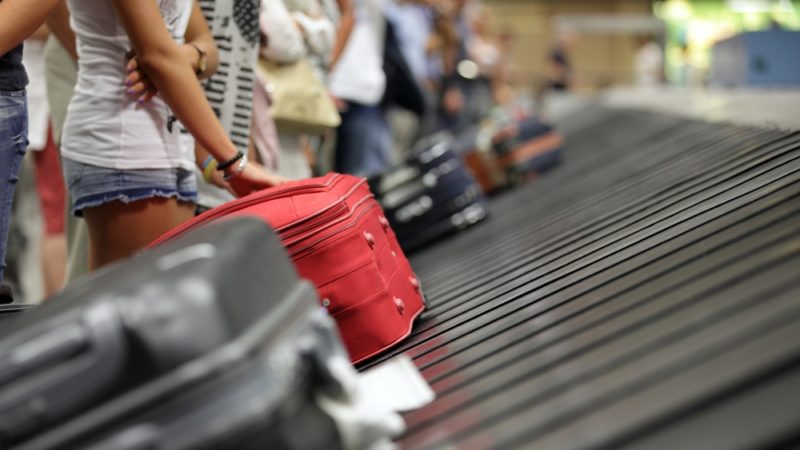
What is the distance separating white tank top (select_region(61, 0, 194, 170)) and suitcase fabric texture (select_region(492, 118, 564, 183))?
155 inches

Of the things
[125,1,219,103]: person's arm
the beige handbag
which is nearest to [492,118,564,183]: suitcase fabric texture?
the beige handbag

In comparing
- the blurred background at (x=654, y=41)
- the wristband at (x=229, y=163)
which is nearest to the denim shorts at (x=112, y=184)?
the wristband at (x=229, y=163)

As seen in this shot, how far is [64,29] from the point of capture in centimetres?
283

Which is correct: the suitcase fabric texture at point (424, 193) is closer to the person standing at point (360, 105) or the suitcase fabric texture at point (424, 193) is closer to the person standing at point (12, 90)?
the person standing at point (360, 105)

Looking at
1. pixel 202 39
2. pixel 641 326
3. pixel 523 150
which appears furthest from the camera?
pixel 523 150

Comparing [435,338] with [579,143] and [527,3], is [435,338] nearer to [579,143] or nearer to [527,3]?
[579,143]

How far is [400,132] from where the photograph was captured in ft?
33.3

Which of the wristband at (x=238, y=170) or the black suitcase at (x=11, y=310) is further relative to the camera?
the wristband at (x=238, y=170)

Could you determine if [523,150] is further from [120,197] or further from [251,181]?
[120,197]

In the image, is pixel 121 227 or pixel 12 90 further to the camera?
pixel 121 227

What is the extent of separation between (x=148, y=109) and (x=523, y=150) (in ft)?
13.1

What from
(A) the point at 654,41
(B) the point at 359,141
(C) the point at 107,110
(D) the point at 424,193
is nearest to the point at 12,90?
(C) the point at 107,110

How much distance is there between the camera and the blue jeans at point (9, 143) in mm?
2180

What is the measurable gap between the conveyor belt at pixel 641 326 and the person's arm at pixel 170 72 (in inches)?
25.9
